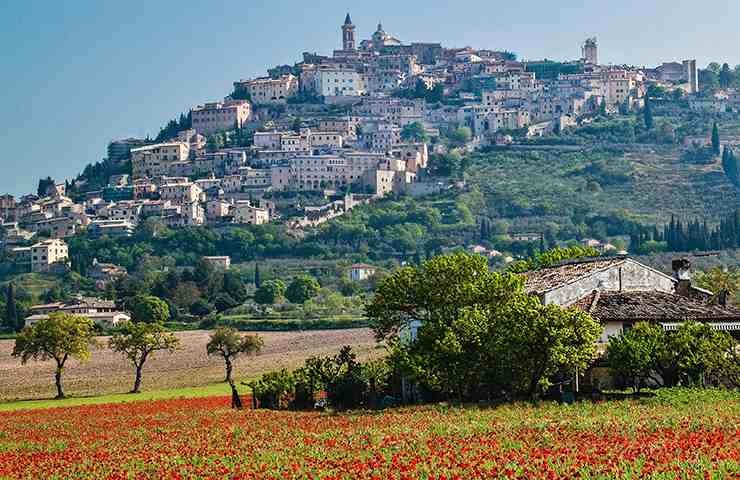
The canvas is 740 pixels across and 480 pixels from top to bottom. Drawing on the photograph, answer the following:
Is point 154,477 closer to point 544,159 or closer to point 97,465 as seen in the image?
point 97,465

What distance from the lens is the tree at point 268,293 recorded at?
126062mm

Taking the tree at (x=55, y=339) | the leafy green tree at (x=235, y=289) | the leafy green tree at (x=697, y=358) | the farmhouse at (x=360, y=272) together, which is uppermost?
the leafy green tree at (x=697, y=358)

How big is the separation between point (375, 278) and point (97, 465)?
371 feet

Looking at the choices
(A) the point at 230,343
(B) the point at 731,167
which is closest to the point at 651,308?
(A) the point at 230,343

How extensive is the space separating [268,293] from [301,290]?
3971mm

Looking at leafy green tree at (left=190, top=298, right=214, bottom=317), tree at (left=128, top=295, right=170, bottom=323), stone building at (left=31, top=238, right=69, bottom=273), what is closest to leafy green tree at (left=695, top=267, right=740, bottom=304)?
tree at (left=128, top=295, right=170, bottom=323)

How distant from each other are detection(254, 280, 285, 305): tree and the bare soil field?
20636 mm

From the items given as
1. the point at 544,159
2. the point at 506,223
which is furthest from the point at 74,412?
the point at 544,159

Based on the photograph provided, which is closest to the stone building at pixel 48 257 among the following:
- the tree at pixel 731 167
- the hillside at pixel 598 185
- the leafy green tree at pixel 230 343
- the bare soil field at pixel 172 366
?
the hillside at pixel 598 185

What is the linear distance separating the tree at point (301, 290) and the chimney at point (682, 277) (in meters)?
80.7

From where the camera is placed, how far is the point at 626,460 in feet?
74.0

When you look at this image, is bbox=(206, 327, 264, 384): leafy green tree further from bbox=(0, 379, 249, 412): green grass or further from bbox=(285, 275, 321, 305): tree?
bbox=(285, 275, 321, 305): tree

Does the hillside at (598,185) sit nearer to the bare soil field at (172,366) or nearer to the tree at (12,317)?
the tree at (12,317)

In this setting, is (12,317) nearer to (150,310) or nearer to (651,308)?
(150,310)
